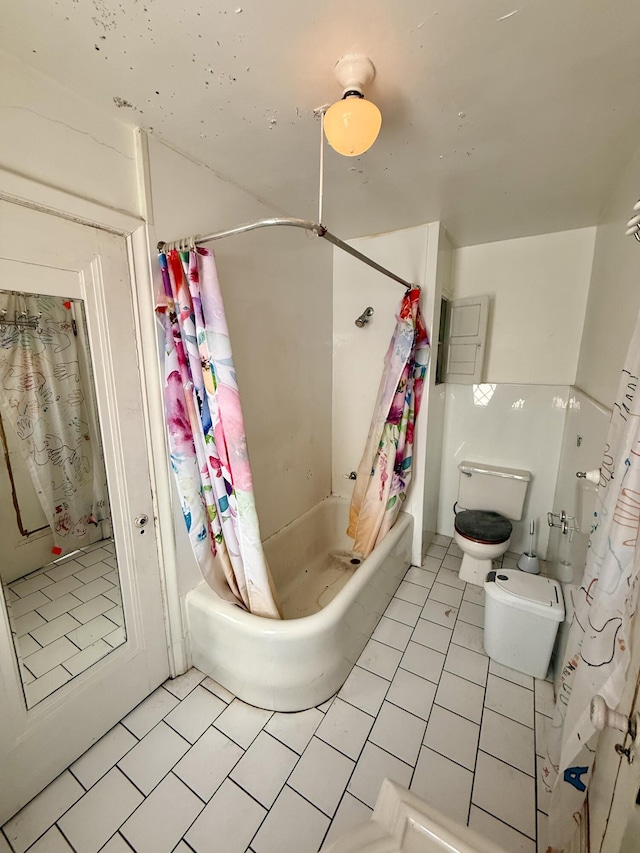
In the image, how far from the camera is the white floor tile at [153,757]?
1.24 meters

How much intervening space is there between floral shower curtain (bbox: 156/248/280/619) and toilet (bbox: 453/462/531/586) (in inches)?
53.8

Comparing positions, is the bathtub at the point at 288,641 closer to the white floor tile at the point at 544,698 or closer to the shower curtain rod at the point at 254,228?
the white floor tile at the point at 544,698

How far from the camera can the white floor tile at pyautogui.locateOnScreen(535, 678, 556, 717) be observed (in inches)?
58.6

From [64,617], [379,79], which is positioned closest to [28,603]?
[64,617]

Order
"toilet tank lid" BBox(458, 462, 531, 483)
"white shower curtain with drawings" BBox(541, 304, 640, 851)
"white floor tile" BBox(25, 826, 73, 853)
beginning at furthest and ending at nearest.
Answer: "toilet tank lid" BBox(458, 462, 531, 483) < "white floor tile" BBox(25, 826, 73, 853) < "white shower curtain with drawings" BBox(541, 304, 640, 851)

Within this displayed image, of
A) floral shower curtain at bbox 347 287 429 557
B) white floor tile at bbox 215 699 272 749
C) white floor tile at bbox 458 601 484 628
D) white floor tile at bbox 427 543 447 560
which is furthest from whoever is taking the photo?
white floor tile at bbox 427 543 447 560

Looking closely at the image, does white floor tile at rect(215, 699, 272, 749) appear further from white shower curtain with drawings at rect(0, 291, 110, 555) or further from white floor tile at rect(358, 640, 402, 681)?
white shower curtain with drawings at rect(0, 291, 110, 555)

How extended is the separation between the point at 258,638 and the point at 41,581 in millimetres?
826

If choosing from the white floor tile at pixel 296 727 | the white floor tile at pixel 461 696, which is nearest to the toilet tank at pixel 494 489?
the white floor tile at pixel 461 696

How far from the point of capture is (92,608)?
135cm

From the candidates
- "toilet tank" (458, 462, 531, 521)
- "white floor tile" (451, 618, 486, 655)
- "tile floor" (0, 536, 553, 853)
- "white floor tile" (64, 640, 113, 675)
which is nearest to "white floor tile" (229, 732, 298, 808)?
"tile floor" (0, 536, 553, 853)

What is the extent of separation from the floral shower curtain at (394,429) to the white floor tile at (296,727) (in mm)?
933

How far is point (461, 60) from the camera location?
95 centimetres

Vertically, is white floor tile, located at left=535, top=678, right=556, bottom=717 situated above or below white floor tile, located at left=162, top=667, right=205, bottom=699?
below
